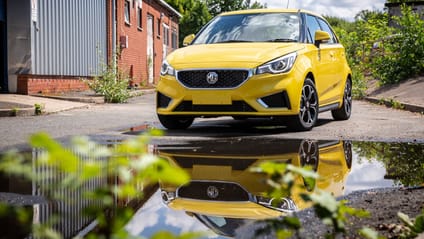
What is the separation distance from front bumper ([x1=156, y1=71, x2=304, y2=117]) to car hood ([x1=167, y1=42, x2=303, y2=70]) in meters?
0.22

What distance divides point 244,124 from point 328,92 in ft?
4.36

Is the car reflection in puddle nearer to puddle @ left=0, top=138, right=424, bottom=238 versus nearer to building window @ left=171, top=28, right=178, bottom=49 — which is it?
puddle @ left=0, top=138, right=424, bottom=238

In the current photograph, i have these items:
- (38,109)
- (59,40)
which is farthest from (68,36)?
(38,109)

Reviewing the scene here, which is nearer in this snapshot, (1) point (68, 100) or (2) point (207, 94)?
(2) point (207, 94)

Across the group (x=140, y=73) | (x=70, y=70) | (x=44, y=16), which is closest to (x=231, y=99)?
(x=44, y=16)

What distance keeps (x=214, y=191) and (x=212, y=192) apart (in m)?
0.04

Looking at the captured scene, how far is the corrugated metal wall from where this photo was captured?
15273mm

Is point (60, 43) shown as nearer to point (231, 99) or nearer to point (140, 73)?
point (231, 99)

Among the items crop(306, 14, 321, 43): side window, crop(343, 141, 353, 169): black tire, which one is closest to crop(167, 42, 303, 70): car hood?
crop(306, 14, 321, 43): side window

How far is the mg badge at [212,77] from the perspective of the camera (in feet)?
23.8

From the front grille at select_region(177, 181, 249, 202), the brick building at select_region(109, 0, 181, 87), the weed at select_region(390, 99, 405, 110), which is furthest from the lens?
the brick building at select_region(109, 0, 181, 87)

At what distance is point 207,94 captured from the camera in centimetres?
726

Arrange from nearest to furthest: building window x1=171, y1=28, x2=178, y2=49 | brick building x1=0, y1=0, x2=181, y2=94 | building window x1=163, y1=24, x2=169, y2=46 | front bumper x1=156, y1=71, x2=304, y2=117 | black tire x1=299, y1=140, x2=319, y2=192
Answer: black tire x1=299, y1=140, x2=319, y2=192, front bumper x1=156, y1=71, x2=304, y2=117, brick building x1=0, y1=0, x2=181, y2=94, building window x1=163, y1=24, x2=169, y2=46, building window x1=171, y1=28, x2=178, y2=49

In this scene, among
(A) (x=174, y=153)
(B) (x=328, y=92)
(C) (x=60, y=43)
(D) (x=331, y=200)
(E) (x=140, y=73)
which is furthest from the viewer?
(E) (x=140, y=73)
